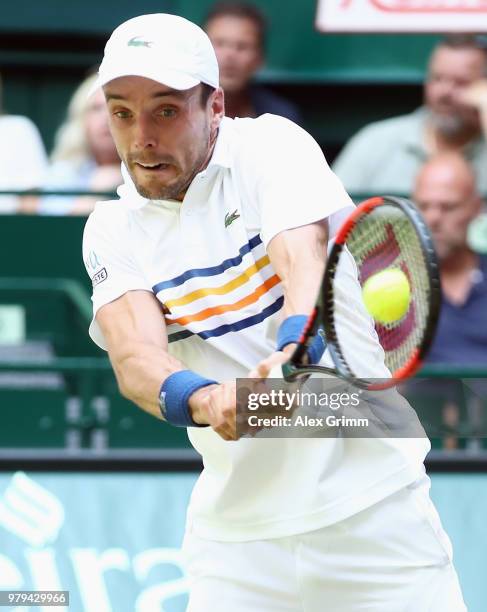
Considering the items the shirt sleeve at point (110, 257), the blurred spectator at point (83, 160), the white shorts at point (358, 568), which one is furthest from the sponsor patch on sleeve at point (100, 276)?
the blurred spectator at point (83, 160)

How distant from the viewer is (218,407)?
9.11 feet

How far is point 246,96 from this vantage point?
233 inches

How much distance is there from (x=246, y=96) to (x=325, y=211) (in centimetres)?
293

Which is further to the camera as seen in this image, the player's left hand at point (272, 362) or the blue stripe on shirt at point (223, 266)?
the blue stripe on shirt at point (223, 266)

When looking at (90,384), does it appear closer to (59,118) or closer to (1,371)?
(1,371)

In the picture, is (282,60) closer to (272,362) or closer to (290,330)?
(290,330)

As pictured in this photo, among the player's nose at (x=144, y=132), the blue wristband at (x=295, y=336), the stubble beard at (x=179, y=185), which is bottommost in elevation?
the blue wristband at (x=295, y=336)

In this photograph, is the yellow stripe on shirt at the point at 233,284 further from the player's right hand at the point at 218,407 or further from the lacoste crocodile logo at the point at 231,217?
the player's right hand at the point at 218,407

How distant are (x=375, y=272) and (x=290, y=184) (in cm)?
36

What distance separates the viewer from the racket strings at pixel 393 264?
3.00m

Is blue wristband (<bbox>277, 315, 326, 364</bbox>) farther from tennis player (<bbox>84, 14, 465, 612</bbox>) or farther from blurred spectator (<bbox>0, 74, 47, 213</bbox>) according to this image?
blurred spectator (<bbox>0, 74, 47, 213</bbox>)

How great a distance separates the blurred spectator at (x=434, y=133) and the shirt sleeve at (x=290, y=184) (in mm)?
2508

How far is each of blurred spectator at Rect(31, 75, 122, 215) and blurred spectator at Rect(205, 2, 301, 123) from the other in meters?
0.51

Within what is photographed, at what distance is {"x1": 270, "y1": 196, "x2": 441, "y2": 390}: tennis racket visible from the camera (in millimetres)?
2796
